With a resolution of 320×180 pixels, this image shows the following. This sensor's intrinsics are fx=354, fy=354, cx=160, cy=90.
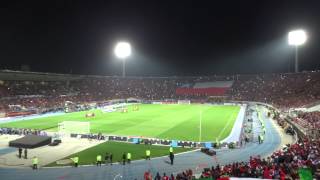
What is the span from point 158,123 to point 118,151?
1946 cm

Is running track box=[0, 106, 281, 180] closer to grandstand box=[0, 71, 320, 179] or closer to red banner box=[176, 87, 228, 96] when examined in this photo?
grandstand box=[0, 71, 320, 179]

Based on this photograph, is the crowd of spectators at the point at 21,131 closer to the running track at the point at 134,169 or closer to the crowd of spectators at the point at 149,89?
the running track at the point at 134,169

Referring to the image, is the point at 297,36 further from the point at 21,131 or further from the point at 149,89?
the point at 21,131

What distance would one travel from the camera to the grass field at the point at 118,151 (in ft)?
100

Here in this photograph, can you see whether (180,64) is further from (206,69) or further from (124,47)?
(124,47)

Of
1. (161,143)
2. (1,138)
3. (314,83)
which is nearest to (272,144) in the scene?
(161,143)

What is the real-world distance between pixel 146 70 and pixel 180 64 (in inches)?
548

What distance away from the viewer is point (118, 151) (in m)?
33.2

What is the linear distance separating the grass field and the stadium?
93 mm

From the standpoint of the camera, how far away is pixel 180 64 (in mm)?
112500

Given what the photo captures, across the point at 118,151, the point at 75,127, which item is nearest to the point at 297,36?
the point at 75,127

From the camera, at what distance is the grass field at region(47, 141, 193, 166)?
100 ft

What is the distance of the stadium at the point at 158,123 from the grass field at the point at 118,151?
9 cm

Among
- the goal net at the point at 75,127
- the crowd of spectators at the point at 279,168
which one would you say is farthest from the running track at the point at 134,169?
the goal net at the point at 75,127
